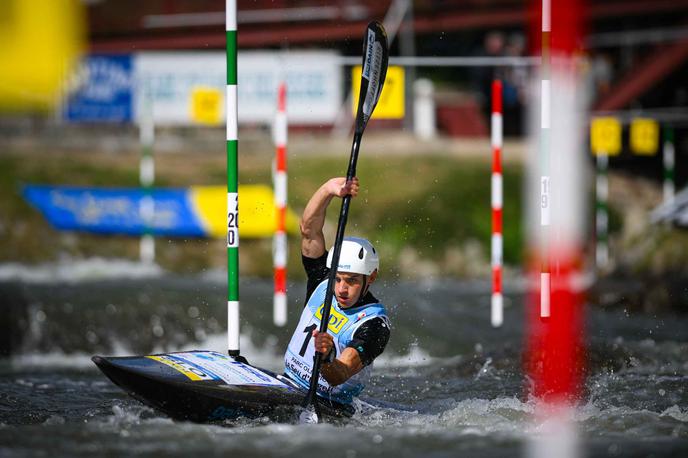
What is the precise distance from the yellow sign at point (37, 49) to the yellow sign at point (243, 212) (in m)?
2.33

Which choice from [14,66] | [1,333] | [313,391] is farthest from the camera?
[14,66]

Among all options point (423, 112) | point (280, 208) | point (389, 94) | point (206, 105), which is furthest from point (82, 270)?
point (280, 208)

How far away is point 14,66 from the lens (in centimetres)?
1171

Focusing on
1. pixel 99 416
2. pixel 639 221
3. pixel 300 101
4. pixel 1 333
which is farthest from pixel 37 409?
pixel 639 221

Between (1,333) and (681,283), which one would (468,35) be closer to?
(681,283)

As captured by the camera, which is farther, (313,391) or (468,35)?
(468,35)

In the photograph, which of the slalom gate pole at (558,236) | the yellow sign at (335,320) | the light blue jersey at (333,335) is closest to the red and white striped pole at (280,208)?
the slalom gate pole at (558,236)

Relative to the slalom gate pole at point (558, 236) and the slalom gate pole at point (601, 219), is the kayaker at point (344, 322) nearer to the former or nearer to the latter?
the slalom gate pole at point (558, 236)

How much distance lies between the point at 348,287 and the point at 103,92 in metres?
10.5

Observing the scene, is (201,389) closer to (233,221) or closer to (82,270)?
(233,221)

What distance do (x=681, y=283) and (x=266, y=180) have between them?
4.97 m

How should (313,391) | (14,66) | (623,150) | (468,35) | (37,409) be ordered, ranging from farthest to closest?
(468,35) < (623,150) < (14,66) < (37,409) < (313,391)

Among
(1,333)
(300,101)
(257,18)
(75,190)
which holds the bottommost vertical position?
(1,333)

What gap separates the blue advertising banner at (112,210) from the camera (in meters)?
14.4
